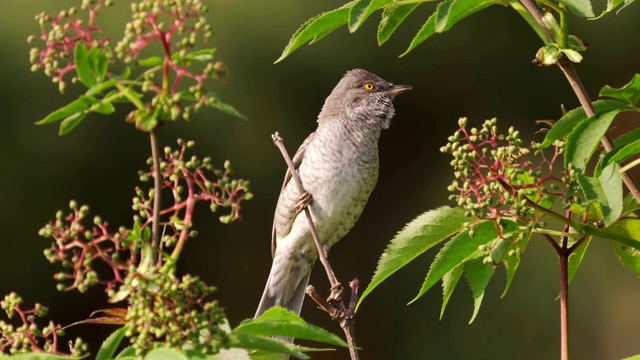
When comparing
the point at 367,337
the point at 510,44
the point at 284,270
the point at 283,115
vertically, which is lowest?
the point at 367,337

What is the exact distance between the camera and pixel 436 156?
872cm

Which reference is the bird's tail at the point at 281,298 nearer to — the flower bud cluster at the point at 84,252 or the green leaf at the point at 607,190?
the green leaf at the point at 607,190

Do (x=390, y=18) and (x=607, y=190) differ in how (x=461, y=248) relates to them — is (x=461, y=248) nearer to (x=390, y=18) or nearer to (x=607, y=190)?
(x=607, y=190)

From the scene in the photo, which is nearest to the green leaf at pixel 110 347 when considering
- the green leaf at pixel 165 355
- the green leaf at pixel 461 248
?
the green leaf at pixel 165 355

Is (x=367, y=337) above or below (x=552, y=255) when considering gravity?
below

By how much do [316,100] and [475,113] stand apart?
62.8 inches

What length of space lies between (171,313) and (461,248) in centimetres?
52

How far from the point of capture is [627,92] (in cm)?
146

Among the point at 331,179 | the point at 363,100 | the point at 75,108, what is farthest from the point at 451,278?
the point at 363,100

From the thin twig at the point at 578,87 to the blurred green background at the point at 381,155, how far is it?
185 inches

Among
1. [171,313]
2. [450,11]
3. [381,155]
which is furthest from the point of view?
[381,155]

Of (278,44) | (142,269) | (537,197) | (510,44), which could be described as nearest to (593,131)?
(537,197)

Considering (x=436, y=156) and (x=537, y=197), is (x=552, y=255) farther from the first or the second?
(x=537, y=197)

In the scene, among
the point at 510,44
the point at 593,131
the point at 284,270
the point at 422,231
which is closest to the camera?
the point at 593,131
